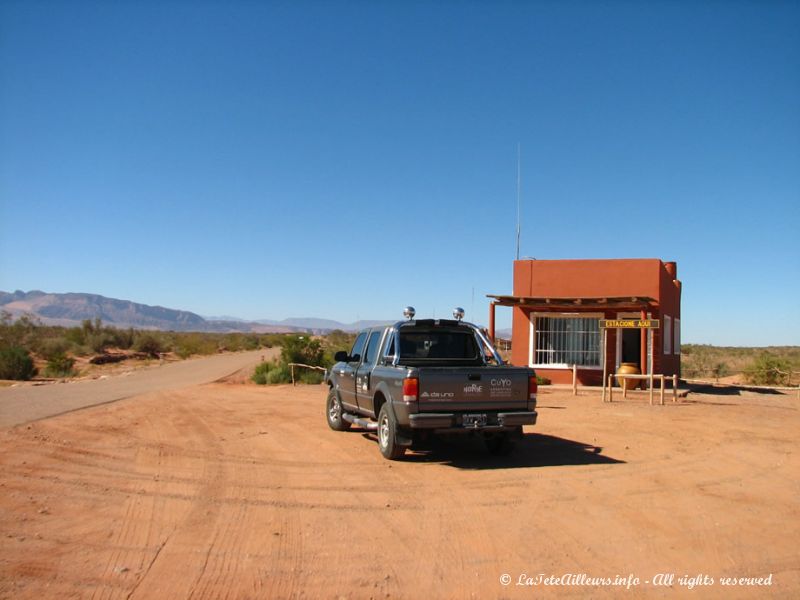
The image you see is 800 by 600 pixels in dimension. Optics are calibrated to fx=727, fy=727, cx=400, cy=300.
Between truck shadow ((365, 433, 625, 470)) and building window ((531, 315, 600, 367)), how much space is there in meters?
12.1

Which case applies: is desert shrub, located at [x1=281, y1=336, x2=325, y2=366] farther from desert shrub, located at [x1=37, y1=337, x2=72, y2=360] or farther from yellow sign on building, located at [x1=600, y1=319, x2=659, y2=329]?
desert shrub, located at [x1=37, y1=337, x2=72, y2=360]

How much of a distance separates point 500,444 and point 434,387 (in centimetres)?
171

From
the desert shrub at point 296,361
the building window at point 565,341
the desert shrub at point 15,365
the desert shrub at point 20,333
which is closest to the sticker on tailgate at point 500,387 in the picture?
the building window at point 565,341

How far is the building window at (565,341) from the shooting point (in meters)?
23.6

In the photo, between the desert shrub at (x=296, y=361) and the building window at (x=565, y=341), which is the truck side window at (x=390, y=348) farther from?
the desert shrub at (x=296, y=361)

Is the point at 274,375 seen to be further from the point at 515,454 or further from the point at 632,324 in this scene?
the point at 515,454

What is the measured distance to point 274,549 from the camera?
5.81 metres

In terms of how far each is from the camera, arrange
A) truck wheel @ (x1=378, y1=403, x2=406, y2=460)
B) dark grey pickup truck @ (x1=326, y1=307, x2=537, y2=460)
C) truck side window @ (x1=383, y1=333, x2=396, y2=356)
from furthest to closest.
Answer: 1. truck side window @ (x1=383, y1=333, x2=396, y2=356)
2. truck wheel @ (x1=378, y1=403, x2=406, y2=460)
3. dark grey pickup truck @ (x1=326, y1=307, x2=537, y2=460)

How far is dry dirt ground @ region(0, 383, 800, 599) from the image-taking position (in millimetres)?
5195

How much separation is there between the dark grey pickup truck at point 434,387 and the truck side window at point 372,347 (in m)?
0.01

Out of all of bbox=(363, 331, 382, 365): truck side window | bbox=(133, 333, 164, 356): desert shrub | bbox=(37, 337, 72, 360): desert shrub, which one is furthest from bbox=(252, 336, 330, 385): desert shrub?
bbox=(133, 333, 164, 356): desert shrub

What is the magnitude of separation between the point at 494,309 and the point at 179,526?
16.5 metres

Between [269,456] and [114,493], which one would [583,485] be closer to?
[269,456]

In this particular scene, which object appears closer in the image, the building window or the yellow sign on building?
the yellow sign on building
